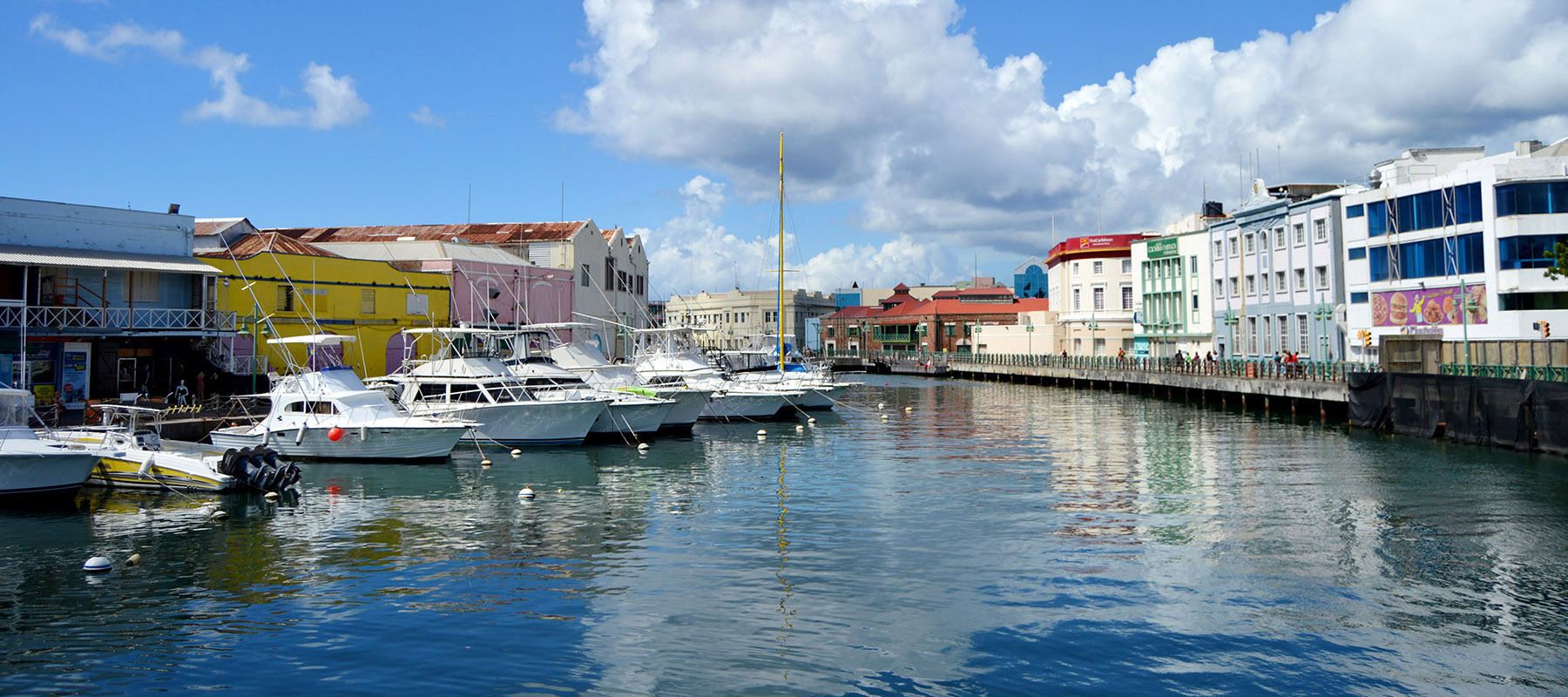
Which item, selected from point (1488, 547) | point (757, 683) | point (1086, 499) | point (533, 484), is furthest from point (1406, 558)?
point (533, 484)

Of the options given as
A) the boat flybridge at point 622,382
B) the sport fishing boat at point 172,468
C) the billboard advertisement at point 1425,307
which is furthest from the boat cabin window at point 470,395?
the billboard advertisement at point 1425,307

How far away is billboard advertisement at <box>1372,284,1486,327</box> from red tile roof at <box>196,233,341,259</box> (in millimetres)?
55536

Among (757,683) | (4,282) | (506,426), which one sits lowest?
(757,683)

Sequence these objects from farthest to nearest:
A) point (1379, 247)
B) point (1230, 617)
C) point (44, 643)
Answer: point (1379, 247) → point (1230, 617) → point (44, 643)

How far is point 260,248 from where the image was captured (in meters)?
55.2

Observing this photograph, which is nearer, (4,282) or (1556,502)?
(1556,502)

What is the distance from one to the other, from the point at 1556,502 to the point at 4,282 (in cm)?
4953

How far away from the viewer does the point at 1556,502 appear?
2562 centimetres

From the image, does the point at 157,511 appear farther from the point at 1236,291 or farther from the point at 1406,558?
the point at 1236,291

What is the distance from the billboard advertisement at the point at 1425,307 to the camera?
4950cm

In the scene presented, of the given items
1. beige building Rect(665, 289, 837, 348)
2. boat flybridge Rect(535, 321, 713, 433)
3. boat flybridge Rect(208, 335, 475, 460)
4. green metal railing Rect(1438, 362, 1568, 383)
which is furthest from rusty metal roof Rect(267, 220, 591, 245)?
beige building Rect(665, 289, 837, 348)

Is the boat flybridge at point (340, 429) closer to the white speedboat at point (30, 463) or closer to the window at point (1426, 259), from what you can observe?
the white speedboat at point (30, 463)

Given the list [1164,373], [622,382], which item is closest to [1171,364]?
[1164,373]

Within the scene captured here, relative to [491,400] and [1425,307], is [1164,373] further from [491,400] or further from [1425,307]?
[491,400]
